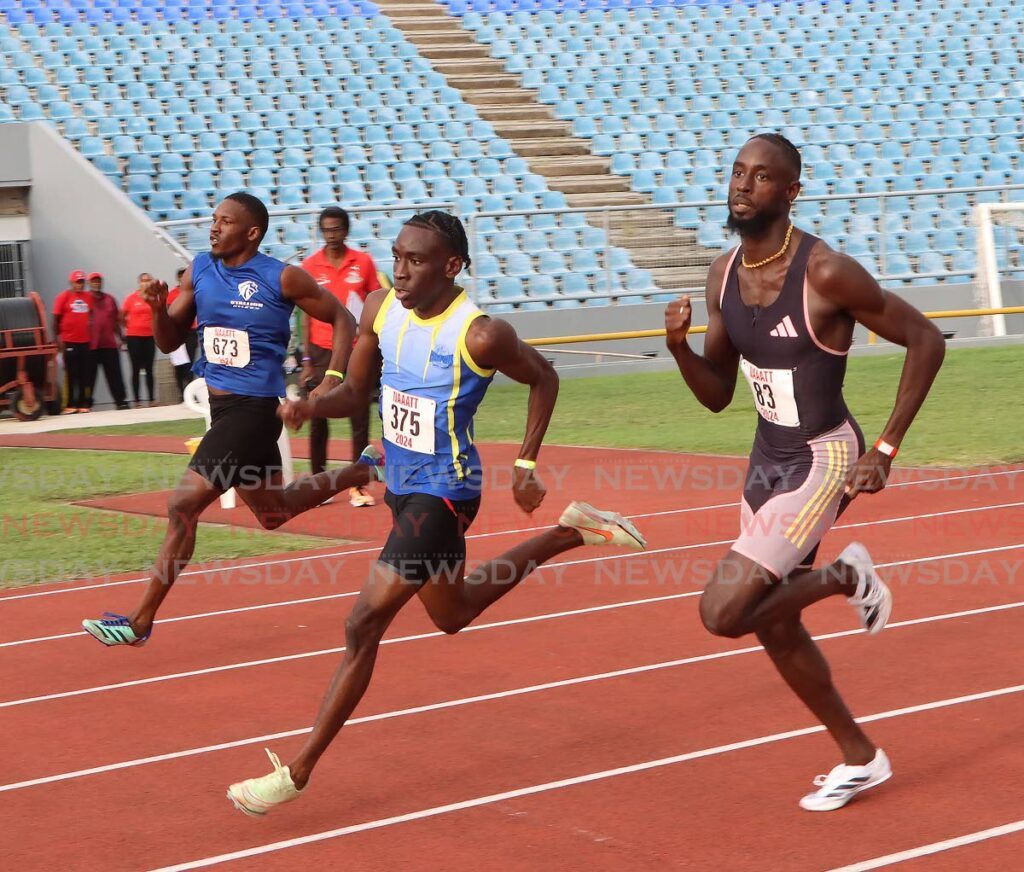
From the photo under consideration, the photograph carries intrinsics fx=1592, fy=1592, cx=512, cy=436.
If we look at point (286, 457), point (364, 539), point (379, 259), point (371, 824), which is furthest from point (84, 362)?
point (371, 824)

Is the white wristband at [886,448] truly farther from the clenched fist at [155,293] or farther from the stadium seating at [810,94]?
the stadium seating at [810,94]

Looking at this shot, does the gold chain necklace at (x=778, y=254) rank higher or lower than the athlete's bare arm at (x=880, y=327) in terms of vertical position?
higher

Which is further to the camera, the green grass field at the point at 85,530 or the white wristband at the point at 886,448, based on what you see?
the green grass field at the point at 85,530

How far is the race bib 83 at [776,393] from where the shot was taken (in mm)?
4922

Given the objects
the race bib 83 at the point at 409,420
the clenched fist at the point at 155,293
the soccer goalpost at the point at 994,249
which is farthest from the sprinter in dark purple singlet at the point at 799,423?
the soccer goalpost at the point at 994,249

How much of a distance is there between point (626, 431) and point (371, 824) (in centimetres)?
1036

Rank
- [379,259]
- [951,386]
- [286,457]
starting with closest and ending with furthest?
1. [286,457]
2. [951,386]
3. [379,259]

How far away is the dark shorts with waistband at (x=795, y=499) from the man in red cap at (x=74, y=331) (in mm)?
14339

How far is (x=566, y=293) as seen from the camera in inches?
819

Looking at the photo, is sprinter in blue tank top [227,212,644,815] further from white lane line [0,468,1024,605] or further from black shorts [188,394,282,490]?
white lane line [0,468,1024,605]

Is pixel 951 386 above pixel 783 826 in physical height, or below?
below

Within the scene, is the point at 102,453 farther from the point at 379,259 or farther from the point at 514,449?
the point at 379,259

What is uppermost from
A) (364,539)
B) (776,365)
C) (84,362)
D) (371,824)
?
(776,365)

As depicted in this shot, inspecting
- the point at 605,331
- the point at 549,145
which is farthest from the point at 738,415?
the point at 549,145
